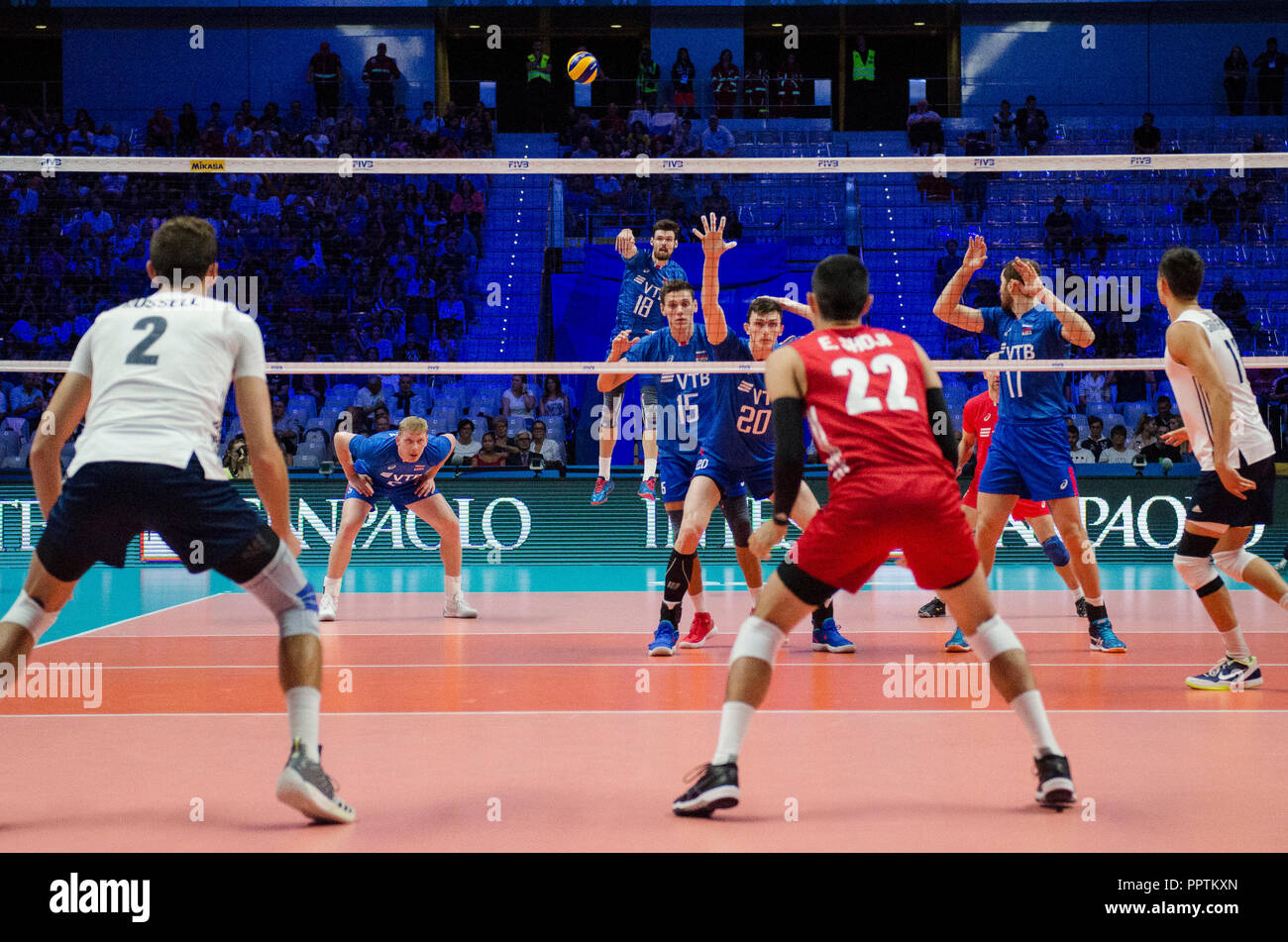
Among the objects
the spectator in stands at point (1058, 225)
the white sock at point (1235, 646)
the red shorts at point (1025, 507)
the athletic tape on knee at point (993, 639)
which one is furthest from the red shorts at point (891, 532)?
the spectator in stands at point (1058, 225)

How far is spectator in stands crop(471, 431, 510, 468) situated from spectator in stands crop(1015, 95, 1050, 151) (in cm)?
1200

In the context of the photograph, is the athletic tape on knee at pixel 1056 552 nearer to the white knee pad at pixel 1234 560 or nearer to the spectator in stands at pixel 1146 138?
the white knee pad at pixel 1234 560

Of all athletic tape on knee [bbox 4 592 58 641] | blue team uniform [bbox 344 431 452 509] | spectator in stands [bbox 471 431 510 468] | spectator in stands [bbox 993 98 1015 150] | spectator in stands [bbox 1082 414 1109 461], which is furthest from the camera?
spectator in stands [bbox 993 98 1015 150]

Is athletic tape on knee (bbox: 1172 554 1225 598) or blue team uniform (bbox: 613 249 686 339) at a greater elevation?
blue team uniform (bbox: 613 249 686 339)

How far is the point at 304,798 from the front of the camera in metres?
3.68

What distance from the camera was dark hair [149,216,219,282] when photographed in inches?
156

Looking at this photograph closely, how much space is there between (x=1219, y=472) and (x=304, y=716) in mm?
4425

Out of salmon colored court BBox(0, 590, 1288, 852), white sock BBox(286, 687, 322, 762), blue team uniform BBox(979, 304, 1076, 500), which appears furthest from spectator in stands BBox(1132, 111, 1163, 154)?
white sock BBox(286, 687, 322, 762)

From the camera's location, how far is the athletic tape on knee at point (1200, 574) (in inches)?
240

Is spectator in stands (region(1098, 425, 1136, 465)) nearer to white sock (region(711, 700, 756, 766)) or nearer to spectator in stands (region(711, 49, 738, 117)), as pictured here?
white sock (region(711, 700, 756, 766))

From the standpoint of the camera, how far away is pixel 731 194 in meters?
19.8

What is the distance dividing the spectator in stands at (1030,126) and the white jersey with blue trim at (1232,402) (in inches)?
638

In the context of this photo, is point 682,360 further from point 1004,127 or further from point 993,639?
point 1004,127

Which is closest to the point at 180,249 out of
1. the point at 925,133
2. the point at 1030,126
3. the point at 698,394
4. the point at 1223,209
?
the point at 698,394
